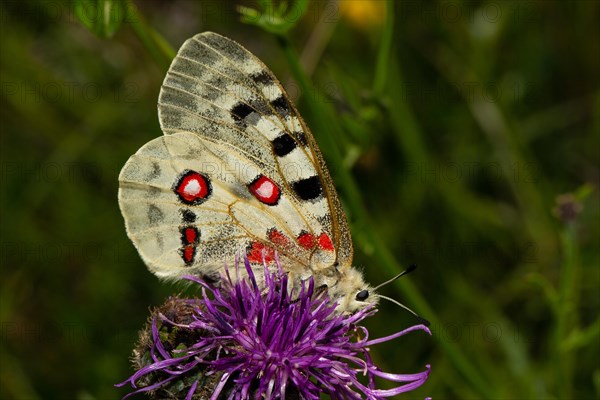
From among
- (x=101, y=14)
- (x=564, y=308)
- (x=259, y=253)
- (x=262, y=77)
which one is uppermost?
(x=101, y=14)

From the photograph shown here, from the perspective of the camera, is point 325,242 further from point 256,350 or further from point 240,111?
point 240,111

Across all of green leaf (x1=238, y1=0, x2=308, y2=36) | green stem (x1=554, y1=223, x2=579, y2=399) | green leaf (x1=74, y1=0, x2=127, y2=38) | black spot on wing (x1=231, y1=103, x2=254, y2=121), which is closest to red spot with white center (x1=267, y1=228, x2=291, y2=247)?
black spot on wing (x1=231, y1=103, x2=254, y2=121)

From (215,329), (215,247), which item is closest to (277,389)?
(215,329)

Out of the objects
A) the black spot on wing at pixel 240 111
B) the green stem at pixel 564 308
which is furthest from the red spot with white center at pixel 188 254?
the green stem at pixel 564 308

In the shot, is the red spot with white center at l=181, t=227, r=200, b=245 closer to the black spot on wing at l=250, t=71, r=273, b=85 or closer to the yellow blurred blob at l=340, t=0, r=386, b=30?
the black spot on wing at l=250, t=71, r=273, b=85

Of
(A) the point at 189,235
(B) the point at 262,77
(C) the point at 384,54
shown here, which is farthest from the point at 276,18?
(A) the point at 189,235

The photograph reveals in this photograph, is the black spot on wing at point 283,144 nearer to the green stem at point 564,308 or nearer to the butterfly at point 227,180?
the butterfly at point 227,180
